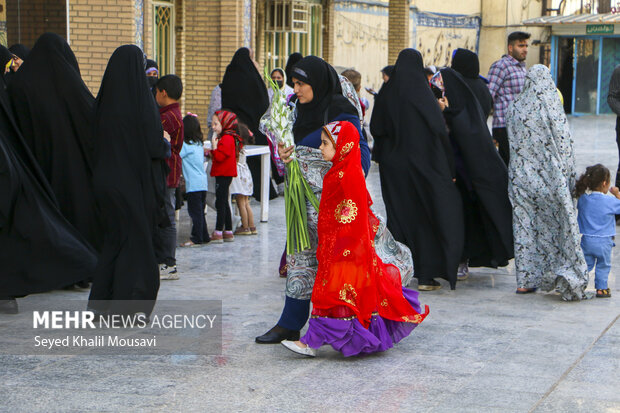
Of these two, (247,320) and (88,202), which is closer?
(247,320)

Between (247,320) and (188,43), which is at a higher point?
(188,43)

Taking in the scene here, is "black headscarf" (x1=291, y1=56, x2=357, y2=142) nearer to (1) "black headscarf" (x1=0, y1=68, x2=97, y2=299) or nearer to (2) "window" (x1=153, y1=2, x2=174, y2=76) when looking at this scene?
(1) "black headscarf" (x1=0, y1=68, x2=97, y2=299)

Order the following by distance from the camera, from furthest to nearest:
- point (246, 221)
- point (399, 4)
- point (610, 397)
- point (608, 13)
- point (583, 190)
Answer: point (608, 13), point (399, 4), point (246, 221), point (583, 190), point (610, 397)

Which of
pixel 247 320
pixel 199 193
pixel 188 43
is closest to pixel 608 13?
pixel 188 43

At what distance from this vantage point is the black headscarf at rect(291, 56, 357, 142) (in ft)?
17.8

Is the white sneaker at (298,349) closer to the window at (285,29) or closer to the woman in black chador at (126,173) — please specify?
the woman in black chador at (126,173)

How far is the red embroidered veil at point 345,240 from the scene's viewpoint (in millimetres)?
5062

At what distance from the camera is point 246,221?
9672 mm

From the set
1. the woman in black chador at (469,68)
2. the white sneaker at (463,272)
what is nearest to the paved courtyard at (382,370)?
the white sneaker at (463,272)

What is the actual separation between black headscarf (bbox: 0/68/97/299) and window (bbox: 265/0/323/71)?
11.8m

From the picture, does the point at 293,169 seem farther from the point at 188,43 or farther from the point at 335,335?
the point at 188,43

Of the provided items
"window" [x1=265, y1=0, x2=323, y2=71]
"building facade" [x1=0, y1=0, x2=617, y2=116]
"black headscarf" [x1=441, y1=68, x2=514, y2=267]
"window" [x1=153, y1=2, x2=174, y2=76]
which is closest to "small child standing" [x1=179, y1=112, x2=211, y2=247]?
"black headscarf" [x1=441, y1=68, x2=514, y2=267]

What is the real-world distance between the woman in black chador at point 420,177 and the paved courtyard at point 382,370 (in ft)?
1.40

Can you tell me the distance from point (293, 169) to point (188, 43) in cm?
971
